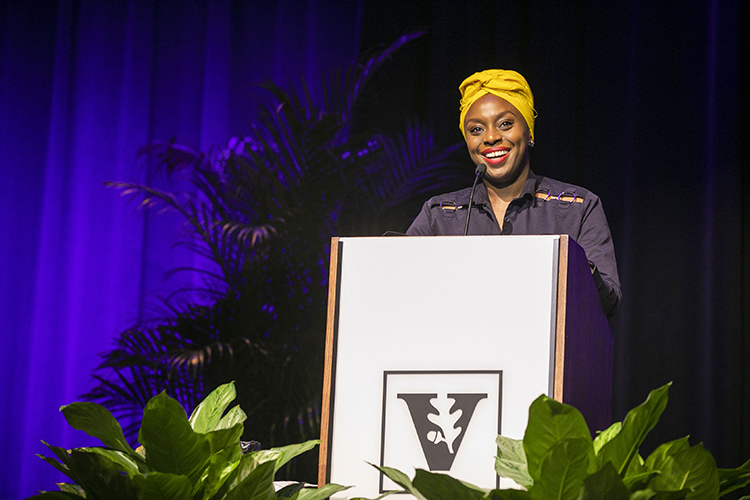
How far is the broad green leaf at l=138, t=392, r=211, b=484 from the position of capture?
0.78 meters

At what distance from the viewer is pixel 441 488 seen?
744 millimetres

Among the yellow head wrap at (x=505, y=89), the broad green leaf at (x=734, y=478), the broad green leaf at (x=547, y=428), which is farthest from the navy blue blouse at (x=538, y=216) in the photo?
the broad green leaf at (x=547, y=428)

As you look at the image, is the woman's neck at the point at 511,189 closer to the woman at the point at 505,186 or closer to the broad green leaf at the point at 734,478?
the woman at the point at 505,186

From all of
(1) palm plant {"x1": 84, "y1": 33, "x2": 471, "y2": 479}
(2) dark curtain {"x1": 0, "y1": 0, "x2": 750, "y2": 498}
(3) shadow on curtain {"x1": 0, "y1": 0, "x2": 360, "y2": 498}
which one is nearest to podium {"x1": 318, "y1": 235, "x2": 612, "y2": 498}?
(1) palm plant {"x1": 84, "y1": 33, "x2": 471, "y2": 479}

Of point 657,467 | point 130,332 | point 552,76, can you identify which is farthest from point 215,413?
point 552,76

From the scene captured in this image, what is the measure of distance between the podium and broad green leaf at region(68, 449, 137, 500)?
0.41 metres

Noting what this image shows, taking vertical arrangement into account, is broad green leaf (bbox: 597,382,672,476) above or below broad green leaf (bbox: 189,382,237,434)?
above

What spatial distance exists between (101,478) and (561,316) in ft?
2.08

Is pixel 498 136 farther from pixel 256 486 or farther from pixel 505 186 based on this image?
pixel 256 486

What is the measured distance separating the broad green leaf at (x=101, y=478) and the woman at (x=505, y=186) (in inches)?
52.5

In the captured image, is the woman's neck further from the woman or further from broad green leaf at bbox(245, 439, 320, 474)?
broad green leaf at bbox(245, 439, 320, 474)

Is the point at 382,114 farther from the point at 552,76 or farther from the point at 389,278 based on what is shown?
the point at 389,278

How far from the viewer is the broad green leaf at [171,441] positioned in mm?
779

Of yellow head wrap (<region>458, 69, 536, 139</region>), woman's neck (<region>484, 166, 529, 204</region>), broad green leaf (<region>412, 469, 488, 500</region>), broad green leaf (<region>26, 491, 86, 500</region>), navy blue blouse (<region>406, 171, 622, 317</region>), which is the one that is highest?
yellow head wrap (<region>458, 69, 536, 139</region>)
